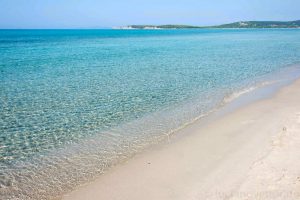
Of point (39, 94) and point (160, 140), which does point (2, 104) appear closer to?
point (39, 94)

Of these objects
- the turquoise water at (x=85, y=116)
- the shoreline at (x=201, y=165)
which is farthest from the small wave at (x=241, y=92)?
the shoreline at (x=201, y=165)

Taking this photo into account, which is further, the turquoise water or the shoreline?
the turquoise water

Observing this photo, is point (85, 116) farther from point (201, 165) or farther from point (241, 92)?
point (241, 92)

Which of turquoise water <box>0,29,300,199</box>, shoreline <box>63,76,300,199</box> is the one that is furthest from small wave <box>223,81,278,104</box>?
shoreline <box>63,76,300,199</box>

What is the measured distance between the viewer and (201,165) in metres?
8.65

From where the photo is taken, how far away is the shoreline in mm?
7273

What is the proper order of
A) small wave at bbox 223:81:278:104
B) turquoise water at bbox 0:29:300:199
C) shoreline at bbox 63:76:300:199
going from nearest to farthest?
shoreline at bbox 63:76:300:199, turquoise water at bbox 0:29:300:199, small wave at bbox 223:81:278:104

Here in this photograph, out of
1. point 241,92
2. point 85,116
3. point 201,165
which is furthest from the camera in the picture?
point 241,92

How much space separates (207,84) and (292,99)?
18.4 ft

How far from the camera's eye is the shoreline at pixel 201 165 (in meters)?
7.27

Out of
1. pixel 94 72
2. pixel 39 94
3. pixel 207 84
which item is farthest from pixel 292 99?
pixel 94 72

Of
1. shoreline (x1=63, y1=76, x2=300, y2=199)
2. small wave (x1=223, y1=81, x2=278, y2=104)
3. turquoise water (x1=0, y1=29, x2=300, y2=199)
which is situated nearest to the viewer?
shoreline (x1=63, y1=76, x2=300, y2=199)

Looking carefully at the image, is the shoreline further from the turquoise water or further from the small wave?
the small wave

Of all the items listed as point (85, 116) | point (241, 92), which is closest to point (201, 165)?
point (85, 116)
